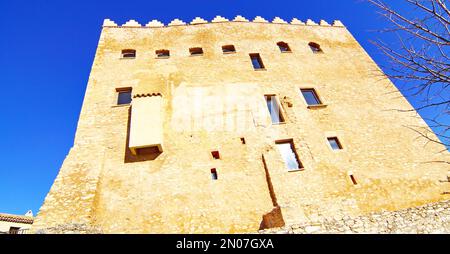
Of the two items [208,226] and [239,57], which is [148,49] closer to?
[239,57]

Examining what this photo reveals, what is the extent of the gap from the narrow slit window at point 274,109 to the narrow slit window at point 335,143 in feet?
7.56

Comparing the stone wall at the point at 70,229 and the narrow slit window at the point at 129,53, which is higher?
the narrow slit window at the point at 129,53

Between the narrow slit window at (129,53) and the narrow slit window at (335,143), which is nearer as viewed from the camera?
the narrow slit window at (335,143)

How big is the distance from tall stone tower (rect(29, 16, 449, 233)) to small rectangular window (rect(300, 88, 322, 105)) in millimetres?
61

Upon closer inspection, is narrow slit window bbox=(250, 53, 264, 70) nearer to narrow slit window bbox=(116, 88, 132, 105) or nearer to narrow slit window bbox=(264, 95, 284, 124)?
narrow slit window bbox=(264, 95, 284, 124)

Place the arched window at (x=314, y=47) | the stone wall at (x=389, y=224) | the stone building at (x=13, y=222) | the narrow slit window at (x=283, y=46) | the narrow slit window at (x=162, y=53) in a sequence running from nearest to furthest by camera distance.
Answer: the stone wall at (x=389, y=224)
the narrow slit window at (x=162, y=53)
the narrow slit window at (x=283, y=46)
the arched window at (x=314, y=47)
the stone building at (x=13, y=222)

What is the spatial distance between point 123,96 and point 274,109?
291 inches

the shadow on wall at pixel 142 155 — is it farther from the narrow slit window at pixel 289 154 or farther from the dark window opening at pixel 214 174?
the narrow slit window at pixel 289 154

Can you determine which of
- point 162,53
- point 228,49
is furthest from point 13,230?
point 228,49

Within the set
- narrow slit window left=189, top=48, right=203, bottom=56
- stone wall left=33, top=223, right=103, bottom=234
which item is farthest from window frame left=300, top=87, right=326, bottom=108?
stone wall left=33, top=223, right=103, bottom=234

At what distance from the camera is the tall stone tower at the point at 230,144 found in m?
10.0

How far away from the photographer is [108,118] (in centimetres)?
1279

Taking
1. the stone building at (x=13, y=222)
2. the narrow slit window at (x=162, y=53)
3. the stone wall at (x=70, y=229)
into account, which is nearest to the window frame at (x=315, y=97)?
the narrow slit window at (x=162, y=53)
